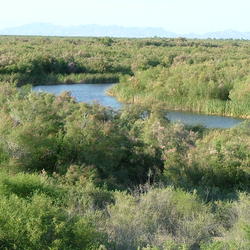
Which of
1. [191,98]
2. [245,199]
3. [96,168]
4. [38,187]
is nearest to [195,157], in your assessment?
[96,168]

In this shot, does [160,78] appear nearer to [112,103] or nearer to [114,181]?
[112,103]

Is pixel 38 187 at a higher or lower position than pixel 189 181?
higher

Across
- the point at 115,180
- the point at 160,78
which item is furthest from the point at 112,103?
the point at 115,180

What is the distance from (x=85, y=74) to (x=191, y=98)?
730 inches

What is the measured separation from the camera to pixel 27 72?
49906 millimetres

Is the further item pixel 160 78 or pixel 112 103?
pixel 160 78

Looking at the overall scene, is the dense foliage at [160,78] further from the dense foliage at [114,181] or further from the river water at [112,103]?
the dense foliage at [114,181]

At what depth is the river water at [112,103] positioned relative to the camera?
3079cm

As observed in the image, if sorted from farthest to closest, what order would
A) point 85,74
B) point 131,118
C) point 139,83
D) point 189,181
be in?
point 85,74, point 139,83, point 131,118, point 189,181

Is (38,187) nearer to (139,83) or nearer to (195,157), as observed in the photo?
(195,157)

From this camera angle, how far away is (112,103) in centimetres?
3697

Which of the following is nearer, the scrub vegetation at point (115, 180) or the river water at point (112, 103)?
the scrub vegetation at point (115, 180)

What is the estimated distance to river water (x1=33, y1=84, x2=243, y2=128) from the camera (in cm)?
3079

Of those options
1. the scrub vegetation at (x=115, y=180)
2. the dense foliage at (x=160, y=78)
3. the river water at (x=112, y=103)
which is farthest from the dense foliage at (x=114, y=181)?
the river water at (x=112, y=103)
